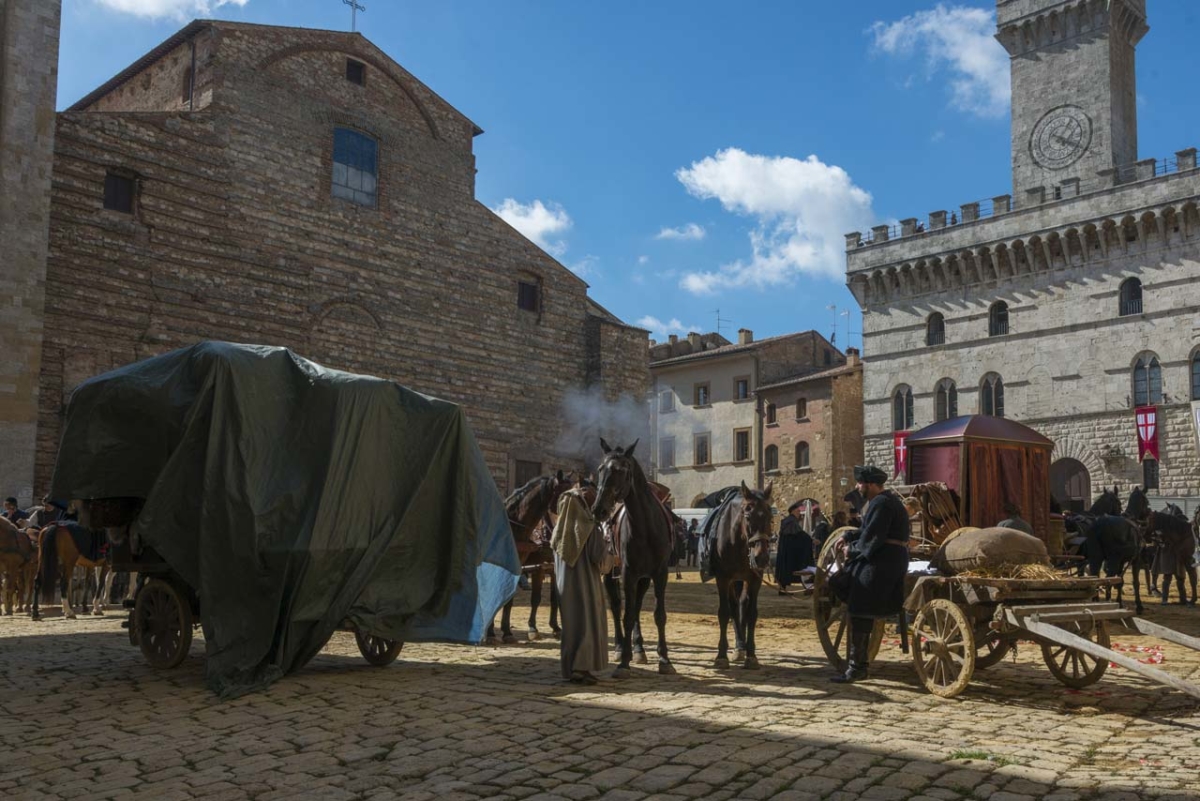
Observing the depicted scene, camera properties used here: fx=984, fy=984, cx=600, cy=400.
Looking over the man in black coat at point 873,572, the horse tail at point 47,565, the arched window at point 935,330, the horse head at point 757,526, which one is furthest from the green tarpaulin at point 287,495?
the arched window at point 935,330

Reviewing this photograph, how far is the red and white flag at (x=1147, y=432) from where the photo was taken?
31422mm

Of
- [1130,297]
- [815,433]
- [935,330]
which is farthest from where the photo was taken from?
[815,433]

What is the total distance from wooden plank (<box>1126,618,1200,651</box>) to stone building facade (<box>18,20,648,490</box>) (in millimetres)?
19112

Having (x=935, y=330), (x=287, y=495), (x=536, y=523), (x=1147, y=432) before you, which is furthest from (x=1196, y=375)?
(x=287, y=495)

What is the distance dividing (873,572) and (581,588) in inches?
90.6

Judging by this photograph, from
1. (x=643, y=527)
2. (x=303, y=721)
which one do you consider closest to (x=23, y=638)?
(x=303, y=721)

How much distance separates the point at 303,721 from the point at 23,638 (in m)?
6.82

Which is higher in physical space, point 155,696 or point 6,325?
point 6,325

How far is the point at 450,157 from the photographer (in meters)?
27.4

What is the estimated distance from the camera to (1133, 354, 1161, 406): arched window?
32.0 metres

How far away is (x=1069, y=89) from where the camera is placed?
121ft

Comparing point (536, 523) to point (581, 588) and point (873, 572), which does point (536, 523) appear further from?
point (873, 572)

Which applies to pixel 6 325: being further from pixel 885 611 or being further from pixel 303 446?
pixel 885 611

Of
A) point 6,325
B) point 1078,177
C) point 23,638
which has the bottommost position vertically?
point 23,638
